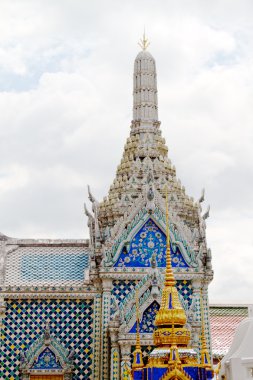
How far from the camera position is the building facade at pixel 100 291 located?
829 inches

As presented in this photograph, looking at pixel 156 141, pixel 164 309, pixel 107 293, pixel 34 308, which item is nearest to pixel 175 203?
pixel 156 141

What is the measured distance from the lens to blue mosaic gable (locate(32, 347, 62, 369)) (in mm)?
21656

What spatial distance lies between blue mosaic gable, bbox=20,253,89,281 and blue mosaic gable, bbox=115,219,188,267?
6.49 feet

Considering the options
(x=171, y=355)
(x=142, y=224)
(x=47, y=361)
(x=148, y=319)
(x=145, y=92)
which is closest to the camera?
(x=171, y=355)

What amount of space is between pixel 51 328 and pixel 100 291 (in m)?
2.09

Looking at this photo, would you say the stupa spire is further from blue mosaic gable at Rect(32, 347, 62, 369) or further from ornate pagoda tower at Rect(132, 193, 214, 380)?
blue mosaic gable at Rect(32, 347, 62, 369)

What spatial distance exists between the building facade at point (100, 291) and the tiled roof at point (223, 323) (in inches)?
147

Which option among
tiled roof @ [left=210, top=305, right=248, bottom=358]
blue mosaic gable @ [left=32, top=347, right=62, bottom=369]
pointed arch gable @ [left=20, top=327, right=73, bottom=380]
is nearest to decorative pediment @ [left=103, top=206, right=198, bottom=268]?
pointed arch gable @ [left=20, top=327, right=73, bottom=380]

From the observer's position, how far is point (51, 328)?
22.3 meters

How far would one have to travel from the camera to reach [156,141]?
A: 27.5m

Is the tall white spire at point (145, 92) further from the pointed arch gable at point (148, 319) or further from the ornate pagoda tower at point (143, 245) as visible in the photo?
the pointed arch gable at point (148, 319)

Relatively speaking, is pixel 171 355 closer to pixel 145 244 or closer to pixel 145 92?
pixel 145 244

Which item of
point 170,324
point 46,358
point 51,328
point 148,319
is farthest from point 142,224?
point 170,324

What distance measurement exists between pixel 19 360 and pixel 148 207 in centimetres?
689
